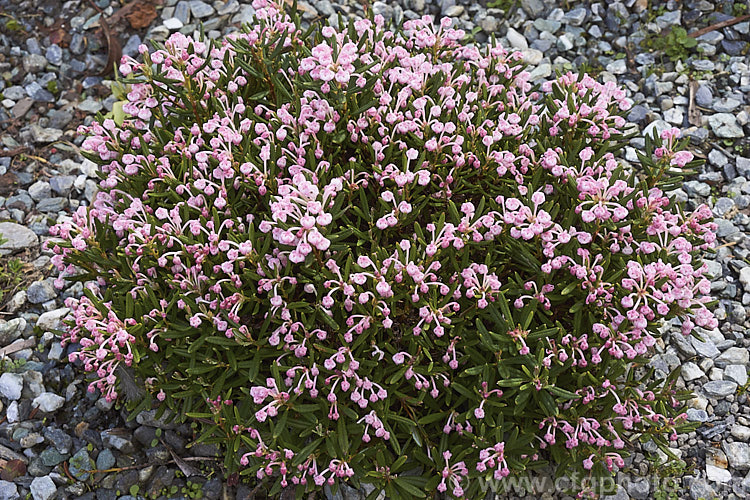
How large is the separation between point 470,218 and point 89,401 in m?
2.55

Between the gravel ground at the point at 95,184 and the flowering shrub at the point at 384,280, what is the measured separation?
41cm

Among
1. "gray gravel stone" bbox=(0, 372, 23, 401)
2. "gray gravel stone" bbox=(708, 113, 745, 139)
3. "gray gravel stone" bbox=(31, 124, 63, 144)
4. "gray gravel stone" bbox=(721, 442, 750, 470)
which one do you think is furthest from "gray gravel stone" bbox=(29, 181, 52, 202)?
"gray gravel stone" bbox=(708, 113, 745, 139)

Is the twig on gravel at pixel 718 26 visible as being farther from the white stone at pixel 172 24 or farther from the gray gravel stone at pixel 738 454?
the white stone at pixel 172 24

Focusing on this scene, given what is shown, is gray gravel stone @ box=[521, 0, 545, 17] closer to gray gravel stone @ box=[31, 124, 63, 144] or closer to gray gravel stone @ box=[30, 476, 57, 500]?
gray gravel stone @ box=[31, 124, 63, 144]

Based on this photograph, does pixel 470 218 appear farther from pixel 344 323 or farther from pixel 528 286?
pixel 344 323

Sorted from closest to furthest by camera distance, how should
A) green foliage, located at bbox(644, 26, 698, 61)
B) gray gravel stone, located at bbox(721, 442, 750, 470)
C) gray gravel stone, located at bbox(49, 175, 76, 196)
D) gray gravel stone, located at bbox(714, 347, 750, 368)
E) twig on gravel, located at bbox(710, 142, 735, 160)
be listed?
gray gravel stone, located at bbox(721, 442, 750, 470) < gray gravel stone, located at bbox(714, 347, 750, 368) < twig on gravel, located at bbox(710, 142, 735, 160) < gray gravel stone, located at bbox(49, 175, 76, 196) < green foliage, located at bbox(644, 26, 698, 61)

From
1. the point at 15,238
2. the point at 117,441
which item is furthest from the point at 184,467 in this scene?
the point at 15,238

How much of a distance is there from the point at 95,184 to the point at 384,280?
9.96ft

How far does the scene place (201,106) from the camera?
146 inches

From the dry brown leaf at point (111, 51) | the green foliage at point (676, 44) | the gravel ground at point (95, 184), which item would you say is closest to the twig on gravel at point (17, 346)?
the gravel ground at point (95, 184)

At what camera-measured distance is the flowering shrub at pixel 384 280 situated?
307 centimetres

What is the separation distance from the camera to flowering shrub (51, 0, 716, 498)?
3.07 m

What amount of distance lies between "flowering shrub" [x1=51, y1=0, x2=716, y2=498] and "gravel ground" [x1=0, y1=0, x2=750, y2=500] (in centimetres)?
41

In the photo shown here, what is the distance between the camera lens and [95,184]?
5.00 metres
